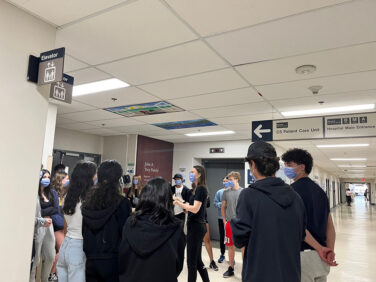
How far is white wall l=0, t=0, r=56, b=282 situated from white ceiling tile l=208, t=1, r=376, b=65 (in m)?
1.49

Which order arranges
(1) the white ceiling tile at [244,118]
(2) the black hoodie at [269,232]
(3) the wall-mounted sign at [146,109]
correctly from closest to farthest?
(2) the black hoodie at [269,232]
(3) the wall-mounted sign at [146,109]
(1) the white ceiling tile at [244,118]

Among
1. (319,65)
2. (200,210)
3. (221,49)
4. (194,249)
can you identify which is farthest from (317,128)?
(194,249)

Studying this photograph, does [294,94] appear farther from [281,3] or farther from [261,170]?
[261,170]

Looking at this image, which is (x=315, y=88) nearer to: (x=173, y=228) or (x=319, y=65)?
(x=319, y=65)

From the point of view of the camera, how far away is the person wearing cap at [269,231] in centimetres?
142

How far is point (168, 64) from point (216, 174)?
567 cm

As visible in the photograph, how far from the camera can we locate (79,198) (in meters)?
2.08

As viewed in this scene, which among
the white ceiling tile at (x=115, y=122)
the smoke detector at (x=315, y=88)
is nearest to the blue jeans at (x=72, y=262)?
the smoke detector at (x=315, y=88)

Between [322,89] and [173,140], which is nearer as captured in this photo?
[322,89]

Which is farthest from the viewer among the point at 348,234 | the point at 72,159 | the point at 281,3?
the point at 348,234

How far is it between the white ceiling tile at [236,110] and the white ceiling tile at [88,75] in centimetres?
187

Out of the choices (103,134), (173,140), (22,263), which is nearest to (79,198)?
(22,263)

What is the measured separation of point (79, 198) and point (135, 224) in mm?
633

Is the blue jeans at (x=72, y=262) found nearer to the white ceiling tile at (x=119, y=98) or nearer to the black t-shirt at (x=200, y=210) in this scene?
the black t-shirt at (x=200, y=210)
